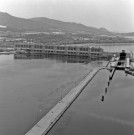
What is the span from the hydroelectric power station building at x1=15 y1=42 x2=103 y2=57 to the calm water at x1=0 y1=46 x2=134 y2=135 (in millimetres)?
11110

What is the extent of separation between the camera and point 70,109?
7062 millimetres

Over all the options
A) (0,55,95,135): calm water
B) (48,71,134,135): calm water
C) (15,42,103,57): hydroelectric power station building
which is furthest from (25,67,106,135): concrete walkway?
(15,42,103,57): hydroelectric power station building

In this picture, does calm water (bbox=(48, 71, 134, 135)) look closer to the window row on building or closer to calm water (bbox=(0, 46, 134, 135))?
calm water (bbox=(0, 46, 134, 135))

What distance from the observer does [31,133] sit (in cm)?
524

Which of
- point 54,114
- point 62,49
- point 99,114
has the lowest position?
point 99,114

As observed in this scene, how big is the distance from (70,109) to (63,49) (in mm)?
16844

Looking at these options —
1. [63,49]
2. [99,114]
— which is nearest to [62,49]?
[63,49]

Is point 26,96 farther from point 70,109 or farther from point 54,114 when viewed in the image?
point 54,114

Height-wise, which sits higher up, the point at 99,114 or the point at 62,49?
→ the point at 62,49

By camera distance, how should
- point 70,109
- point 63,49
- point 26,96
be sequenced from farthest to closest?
point 63,49 < point 26,96 < point 70,109

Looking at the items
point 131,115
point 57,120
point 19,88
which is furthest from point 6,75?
point 131,115

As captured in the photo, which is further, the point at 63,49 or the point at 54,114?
the point at 63,49

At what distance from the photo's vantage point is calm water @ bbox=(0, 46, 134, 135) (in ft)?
19.4

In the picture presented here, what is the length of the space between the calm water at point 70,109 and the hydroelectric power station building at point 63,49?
11110 millimetres
